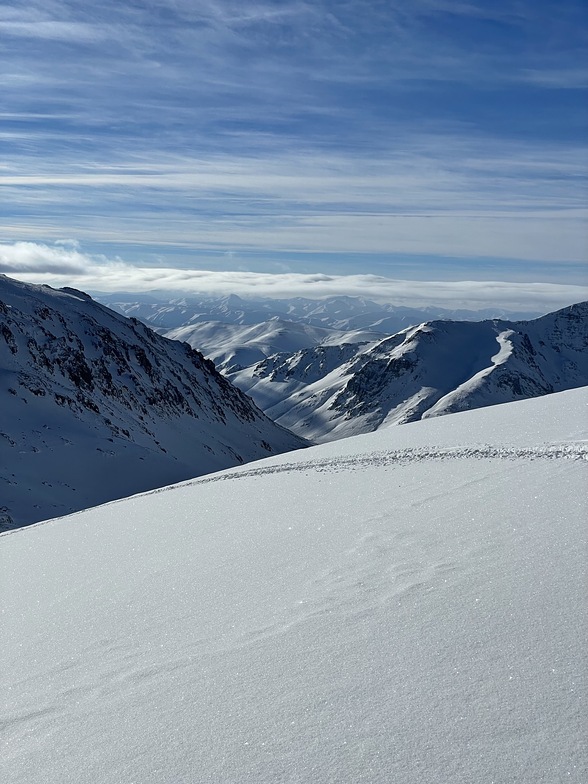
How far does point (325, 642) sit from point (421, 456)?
910cm

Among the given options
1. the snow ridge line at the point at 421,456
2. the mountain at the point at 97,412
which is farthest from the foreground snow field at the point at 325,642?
the mountain at the point at 97,412

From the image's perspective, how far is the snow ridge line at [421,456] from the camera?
11945mm

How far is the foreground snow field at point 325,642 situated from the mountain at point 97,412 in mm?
40194

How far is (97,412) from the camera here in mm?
78750

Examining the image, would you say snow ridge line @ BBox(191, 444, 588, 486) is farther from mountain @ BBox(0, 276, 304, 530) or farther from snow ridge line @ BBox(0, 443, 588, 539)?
mountain @ BBox(0, 276, 304, 530)

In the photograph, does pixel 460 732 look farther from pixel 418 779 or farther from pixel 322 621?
pixel 322 621

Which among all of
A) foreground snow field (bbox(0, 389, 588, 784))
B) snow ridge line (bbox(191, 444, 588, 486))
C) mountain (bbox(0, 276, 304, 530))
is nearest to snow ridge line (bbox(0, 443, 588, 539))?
snow ridge line (bbox(191, 444, 588, 486))

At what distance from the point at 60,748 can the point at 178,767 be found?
4.09 ft

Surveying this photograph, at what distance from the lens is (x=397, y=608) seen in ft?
20.6

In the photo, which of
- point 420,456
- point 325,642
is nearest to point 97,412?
point 420,456

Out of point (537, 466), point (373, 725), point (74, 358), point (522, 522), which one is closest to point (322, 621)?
point (373, 725)

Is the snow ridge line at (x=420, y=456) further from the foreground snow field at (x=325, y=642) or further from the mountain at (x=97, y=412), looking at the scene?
the mountain at (x=97, y=412)

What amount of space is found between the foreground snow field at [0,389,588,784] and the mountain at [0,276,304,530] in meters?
40.2

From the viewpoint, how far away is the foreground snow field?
425cm
